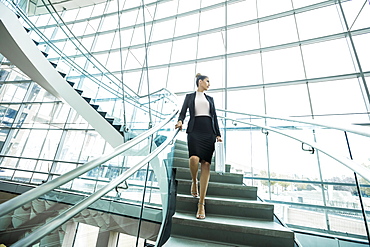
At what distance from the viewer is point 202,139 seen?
6.32 ft

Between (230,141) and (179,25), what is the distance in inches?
280

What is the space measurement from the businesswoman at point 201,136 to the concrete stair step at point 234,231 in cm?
12

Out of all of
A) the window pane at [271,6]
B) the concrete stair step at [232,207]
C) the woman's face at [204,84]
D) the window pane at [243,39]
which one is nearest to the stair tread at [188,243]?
the concrete stair step at [232,207]

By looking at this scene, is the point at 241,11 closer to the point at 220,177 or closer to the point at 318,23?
the point at 318,23

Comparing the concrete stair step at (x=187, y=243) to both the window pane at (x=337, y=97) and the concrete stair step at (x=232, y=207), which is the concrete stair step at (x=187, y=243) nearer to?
the concrete stair step at (x=232, y=207)

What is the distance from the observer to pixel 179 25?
892cm

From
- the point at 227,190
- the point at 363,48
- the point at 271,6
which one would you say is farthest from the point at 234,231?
the point at 271,6

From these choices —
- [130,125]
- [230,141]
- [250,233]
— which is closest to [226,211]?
[250,233]

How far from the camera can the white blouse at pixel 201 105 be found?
6.78 ft

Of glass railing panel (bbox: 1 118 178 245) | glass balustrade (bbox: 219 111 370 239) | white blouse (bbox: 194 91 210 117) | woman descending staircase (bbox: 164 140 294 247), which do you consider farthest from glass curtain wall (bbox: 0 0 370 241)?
glass railing panel (bbox: 1 118 178 245)

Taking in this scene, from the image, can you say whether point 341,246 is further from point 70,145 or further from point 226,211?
point 70,145

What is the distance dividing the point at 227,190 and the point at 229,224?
0.64m

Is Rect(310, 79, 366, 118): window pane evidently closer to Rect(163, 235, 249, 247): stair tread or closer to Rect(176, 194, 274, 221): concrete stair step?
Rect(176, 194, 274, 221): concrete stair step

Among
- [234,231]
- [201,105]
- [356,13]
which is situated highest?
[356,13]
